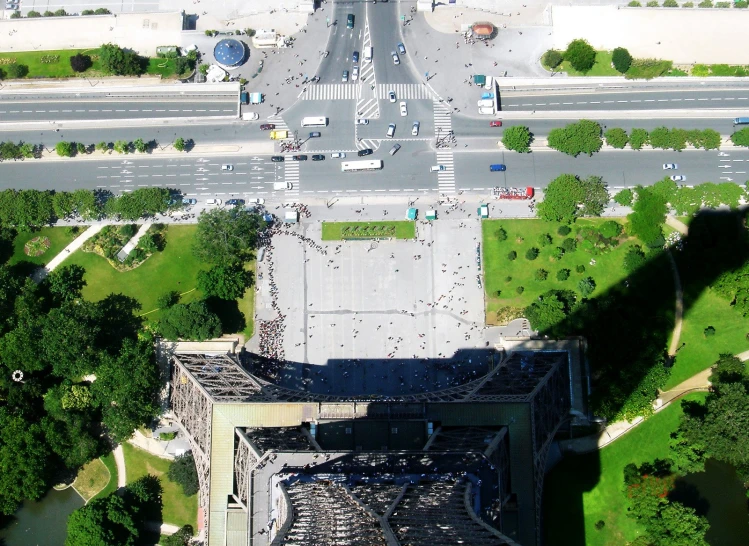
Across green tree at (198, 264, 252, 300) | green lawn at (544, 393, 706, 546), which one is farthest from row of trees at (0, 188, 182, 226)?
green lawn at (544, 393, 706, 546)

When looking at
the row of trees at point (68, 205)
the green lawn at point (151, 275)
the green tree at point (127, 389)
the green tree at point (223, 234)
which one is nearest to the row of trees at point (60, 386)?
the green tree at point (127, 389)

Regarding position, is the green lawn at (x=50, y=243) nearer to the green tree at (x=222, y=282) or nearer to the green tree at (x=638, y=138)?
the green tree at (x=222, y=282)

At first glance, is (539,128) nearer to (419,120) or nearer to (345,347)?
(419,120)

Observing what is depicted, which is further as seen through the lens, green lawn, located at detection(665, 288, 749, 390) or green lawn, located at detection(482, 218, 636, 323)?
green lawn, located at detection(482, 218, 636, 323)

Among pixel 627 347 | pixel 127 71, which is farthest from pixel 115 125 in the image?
pixel 627 347

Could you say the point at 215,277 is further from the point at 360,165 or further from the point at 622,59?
the point at 622,59

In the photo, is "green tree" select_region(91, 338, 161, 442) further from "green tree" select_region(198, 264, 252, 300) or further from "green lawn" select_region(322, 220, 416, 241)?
"green lawn" select_region(322, 220, 416, 241)
